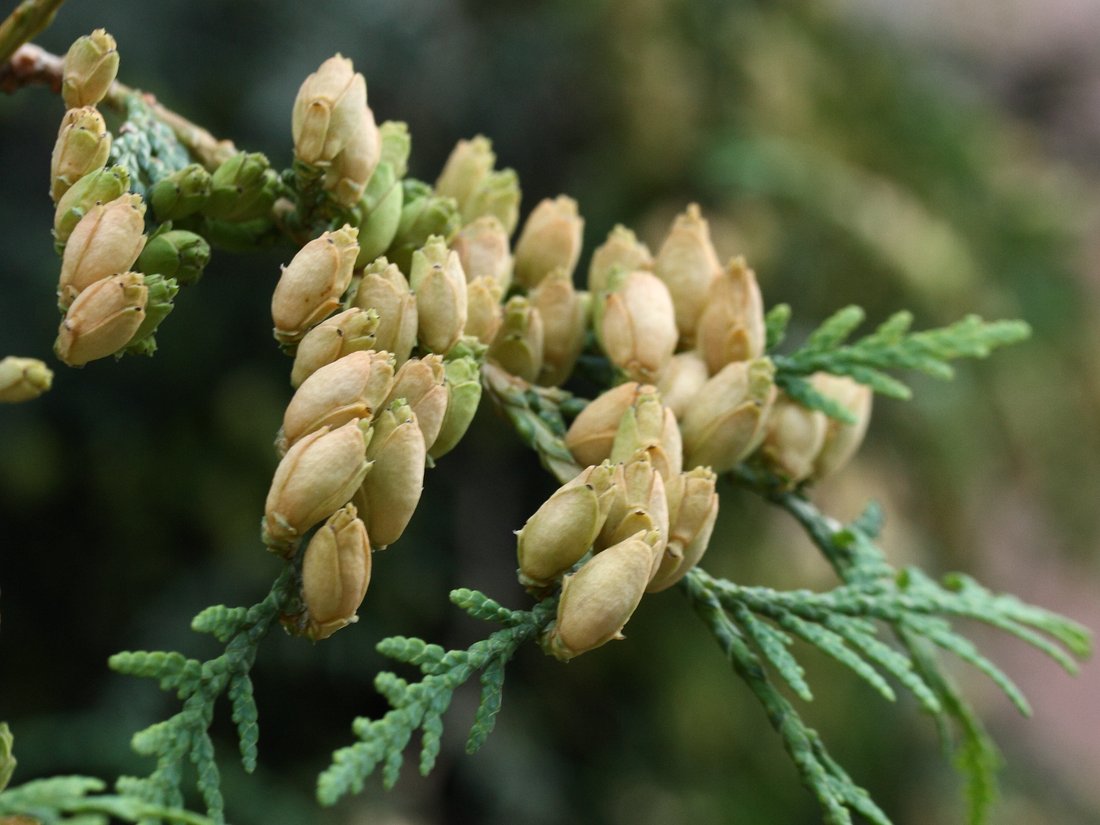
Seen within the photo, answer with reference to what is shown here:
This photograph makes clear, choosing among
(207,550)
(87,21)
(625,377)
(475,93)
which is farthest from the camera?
(475,93)

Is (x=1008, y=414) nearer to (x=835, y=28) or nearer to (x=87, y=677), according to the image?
(x=835, y=28)

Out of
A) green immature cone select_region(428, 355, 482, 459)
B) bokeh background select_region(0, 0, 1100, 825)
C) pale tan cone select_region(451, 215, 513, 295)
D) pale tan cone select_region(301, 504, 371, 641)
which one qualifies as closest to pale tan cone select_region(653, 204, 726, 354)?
pale tan cone select_region(451, 215, 513, 295)

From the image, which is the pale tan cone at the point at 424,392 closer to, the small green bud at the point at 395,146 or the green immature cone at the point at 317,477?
the green immature cone at the point at 317,477

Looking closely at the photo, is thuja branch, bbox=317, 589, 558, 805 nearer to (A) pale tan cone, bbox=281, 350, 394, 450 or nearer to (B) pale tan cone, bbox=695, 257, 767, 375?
(A) pale tan cone, bbox=281, 350, 394, 450

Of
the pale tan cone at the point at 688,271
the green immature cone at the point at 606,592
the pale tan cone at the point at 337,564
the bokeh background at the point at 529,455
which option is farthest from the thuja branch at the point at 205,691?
the bokeh background at the point at 529,455

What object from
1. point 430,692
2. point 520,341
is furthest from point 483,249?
point 430,692

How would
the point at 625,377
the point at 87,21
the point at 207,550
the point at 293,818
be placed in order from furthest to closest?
the point at 207,550 → the point at 87,21 → the point at 293,818 → the point at 625,377

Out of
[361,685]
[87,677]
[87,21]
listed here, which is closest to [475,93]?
[87,21]
